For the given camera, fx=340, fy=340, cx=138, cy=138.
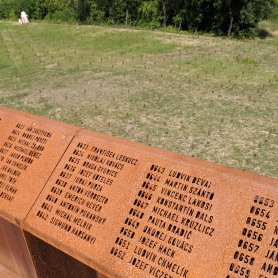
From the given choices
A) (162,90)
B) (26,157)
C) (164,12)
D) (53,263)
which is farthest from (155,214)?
(164,12)

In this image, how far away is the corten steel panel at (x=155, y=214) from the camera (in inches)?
78.9

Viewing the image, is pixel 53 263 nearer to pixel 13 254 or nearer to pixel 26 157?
pixel 13 254

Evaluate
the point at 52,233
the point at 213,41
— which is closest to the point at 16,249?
the point at 52,233

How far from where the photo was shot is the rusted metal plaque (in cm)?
272

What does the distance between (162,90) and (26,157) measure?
35.0 feet

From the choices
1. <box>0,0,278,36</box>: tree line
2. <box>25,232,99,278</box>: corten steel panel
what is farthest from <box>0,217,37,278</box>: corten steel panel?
<box>0,0,278,36</box>: tree line

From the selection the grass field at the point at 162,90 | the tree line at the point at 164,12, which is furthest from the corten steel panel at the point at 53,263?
the tree line at the point at 164,12

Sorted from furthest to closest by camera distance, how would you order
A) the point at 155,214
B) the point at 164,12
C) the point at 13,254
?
the point at 164,12 → the point at 13,254 → the point at 155,214

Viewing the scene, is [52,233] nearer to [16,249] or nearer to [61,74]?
[16,249]

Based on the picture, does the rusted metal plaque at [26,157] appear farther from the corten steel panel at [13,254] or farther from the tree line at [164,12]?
the tree line at [164,12]

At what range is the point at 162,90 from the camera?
1322cm

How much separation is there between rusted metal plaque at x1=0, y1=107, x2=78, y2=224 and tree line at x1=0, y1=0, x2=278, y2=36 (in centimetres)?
2384

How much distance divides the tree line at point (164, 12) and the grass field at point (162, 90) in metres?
3.03

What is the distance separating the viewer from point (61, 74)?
1580 centimetres
